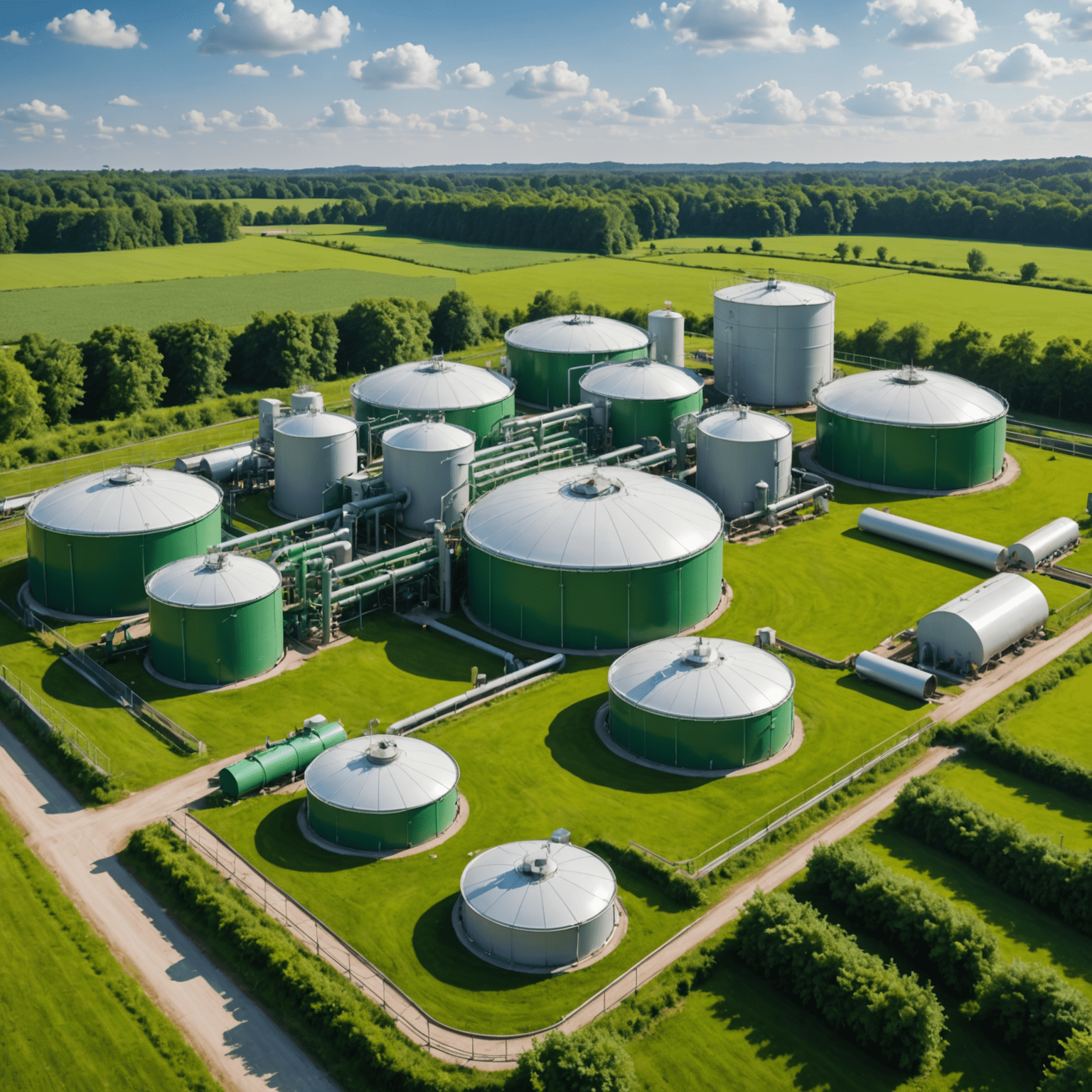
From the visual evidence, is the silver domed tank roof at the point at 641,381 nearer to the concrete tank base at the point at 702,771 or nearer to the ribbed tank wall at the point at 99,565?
the ribbed tank wall at the point at 99,565

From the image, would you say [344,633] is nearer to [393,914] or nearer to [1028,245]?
[393,914]

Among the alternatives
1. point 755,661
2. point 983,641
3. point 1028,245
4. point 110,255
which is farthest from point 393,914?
point 1028,245

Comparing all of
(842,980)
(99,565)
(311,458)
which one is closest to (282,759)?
(99,565)

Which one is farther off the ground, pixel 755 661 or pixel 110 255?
pixel 110 255

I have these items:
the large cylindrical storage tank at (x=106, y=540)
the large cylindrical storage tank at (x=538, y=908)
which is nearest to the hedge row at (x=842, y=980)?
the large cylindrical storage tank at (x=538, y=908)

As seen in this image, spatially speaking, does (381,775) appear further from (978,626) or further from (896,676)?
(978,626)

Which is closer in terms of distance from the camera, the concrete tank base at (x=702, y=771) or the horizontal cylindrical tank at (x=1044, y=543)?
the concrete tank base at (x=702, y=771)

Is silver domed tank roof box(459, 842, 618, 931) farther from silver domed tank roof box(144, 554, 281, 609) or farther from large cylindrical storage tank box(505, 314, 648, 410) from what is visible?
large cylindrical storage tank box(505, 314, 648, 410)
